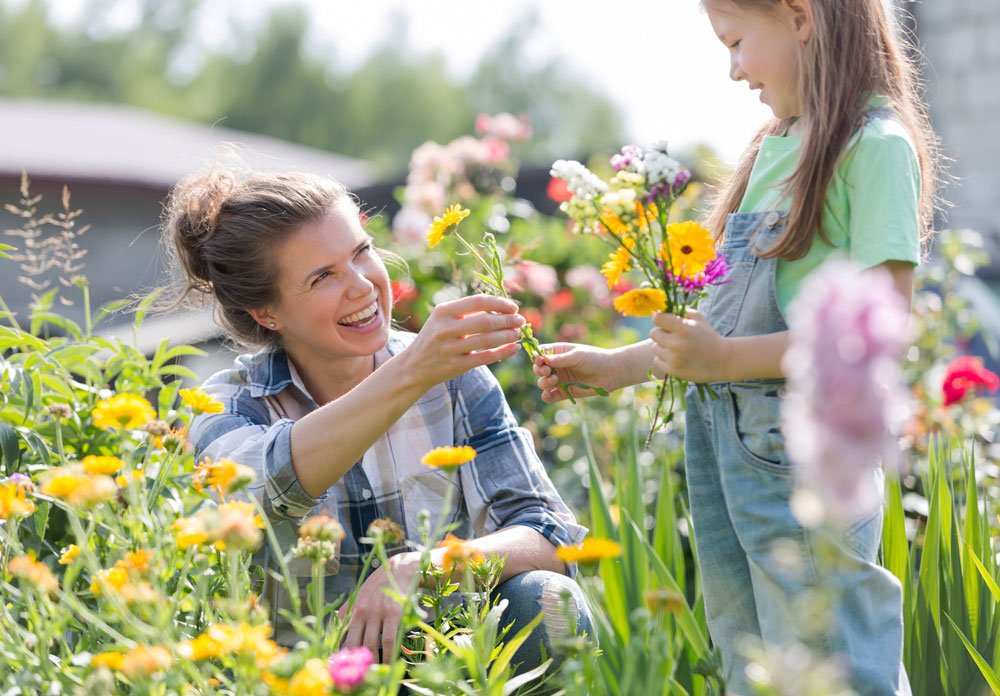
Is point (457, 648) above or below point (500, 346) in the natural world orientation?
below

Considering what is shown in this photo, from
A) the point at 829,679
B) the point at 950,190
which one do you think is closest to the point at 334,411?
the point at 829,679

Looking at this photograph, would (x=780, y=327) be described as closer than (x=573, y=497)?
Yes

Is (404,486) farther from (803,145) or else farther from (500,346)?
(803,145)

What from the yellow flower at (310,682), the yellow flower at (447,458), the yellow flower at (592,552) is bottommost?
the yellow flower at (310,682)

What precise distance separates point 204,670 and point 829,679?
2.79ft

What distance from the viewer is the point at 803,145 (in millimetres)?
1508

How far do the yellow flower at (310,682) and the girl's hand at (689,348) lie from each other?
577 millimetres

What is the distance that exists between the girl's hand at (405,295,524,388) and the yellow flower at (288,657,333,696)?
26.1 inches

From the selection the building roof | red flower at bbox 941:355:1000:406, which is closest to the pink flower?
red flower at bbox 941:355:1000:406

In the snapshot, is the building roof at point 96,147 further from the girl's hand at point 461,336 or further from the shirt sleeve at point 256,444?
the girl's hand at point 461,336

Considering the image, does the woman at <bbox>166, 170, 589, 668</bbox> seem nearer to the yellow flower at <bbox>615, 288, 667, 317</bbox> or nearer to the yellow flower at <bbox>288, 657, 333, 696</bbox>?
the yellow flower at <bbox>615, 288, 667, 317</bbox>

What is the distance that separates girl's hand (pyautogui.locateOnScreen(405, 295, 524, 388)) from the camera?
1618 mm

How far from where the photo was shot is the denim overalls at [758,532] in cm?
143

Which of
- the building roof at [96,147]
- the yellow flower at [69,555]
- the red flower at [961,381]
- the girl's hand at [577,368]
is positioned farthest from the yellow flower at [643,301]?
the building roof at [96,147]
